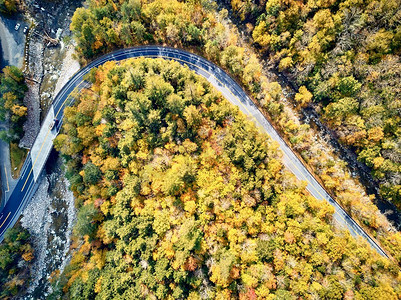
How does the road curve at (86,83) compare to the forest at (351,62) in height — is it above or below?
above

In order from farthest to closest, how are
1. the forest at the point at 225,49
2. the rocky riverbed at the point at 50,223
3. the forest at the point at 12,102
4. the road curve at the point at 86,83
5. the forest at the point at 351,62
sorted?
the rocky riverbed at the point at 50,223, the forest at the point at 12,102, the road curve at the point at 86,83, the forest at the point at 225,49, the forest at the point at 351,62

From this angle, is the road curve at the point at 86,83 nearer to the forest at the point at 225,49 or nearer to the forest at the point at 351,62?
the forest at the point at 225,49

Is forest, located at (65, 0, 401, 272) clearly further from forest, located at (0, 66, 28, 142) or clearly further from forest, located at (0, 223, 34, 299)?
forest, located at (0, 223, 34, 299)

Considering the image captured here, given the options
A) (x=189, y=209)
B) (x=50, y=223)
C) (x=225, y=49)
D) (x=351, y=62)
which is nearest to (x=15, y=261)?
(x=50, y=223)

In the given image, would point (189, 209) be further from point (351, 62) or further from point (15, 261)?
point (15, 261)

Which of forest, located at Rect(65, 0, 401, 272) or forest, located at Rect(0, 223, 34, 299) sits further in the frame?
forest, located at Rect(0, 223, 34, 299)

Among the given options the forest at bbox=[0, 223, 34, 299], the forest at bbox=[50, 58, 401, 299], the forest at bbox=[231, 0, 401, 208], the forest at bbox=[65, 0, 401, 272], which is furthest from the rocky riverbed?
the forest at bbox=[231, 0, 401, 208]

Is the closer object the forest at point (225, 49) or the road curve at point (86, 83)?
the forest at point (225, 49)

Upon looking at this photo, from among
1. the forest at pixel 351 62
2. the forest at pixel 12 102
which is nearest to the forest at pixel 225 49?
the forest at pixel 351 62
